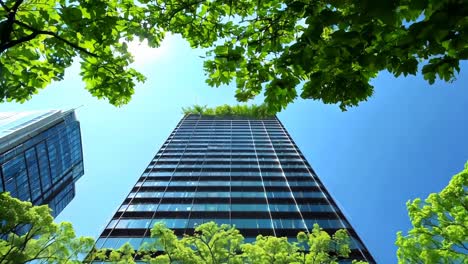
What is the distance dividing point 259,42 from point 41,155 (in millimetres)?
42208

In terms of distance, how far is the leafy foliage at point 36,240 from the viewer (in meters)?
11.8

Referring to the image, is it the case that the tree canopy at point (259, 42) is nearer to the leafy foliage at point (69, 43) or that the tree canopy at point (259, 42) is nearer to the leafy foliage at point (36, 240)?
the leafy foliage at point (69, 43)

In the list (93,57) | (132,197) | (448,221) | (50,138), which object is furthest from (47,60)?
(50,138)

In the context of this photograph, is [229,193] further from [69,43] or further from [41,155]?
[69,43]

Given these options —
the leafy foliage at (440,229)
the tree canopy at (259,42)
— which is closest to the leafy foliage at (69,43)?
the tree canopy at (259,42)

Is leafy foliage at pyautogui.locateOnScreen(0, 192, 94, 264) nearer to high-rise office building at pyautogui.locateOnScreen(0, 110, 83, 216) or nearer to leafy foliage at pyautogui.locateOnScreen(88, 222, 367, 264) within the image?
leafy foliage at pyautogui.locateOnScreen(88, 222, 367, 264)

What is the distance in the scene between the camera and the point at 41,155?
128ft

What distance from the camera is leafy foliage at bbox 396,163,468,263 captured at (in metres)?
12.7

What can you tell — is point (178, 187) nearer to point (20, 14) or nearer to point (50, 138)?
point (50, 138)

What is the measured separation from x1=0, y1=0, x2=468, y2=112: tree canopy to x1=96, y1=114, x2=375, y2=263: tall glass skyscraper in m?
21.3

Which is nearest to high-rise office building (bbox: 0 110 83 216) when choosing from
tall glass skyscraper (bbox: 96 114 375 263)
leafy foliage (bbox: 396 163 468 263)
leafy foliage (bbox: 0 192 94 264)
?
tall glass skyscraper (bbox: 96 114 375 263)

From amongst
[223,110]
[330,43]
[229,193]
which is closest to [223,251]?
[330,43]

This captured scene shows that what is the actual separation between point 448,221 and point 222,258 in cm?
1017

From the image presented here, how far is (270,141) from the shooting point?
51.3 meters
